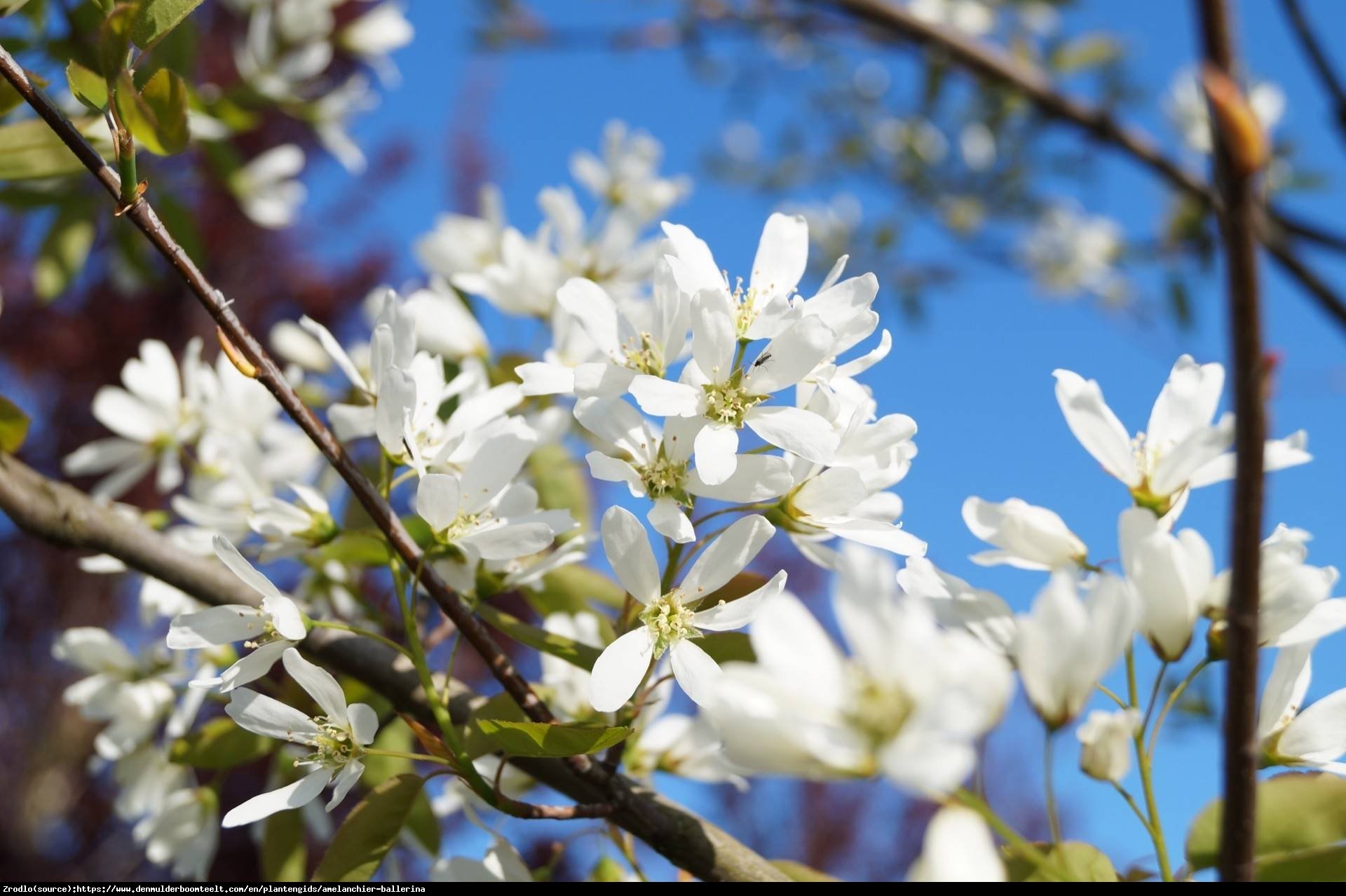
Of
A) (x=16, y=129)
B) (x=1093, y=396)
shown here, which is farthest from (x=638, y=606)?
(x=16, y=129)

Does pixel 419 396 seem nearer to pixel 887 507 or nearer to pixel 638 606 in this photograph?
pixel 638 606

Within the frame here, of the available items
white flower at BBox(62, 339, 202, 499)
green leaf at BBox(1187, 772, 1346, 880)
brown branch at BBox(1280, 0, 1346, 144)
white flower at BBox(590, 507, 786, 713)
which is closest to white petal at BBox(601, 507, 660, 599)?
white flower at BBox(590, 507, 786, 713)

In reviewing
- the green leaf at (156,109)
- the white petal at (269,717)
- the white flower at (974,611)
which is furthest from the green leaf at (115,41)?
the white flower at (974,611)

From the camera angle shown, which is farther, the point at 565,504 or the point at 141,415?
the point at 141,415

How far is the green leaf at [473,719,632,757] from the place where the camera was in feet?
2.26

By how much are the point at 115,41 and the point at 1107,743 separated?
0.83 metres

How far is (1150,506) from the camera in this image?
76 cm

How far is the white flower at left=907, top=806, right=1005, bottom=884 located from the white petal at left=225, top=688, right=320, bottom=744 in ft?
1.66

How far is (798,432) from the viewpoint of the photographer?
2.47 ft

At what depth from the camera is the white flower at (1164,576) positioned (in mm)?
625

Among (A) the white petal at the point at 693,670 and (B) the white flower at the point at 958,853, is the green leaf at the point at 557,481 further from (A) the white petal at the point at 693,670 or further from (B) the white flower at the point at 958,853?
(B) the white flower at the point at 958,853

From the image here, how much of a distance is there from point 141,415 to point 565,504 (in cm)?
66

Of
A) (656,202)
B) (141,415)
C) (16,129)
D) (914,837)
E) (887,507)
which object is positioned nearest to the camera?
(887,507)

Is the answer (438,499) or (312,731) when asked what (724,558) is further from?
(312,731)
